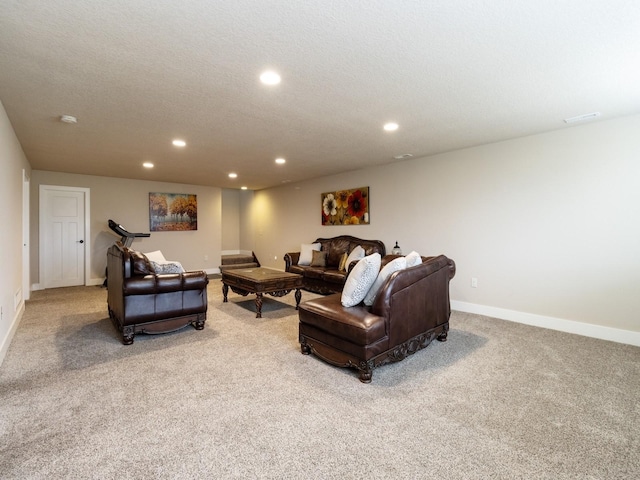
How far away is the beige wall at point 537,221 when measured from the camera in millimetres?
3436

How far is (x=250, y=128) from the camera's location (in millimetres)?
3732

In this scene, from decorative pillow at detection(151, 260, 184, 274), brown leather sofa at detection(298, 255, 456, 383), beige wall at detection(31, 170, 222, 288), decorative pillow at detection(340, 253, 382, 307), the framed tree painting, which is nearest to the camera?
brown leather sofa at detection(298, 255, 456, 383)

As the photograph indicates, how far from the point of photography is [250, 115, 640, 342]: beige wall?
11.3 ft

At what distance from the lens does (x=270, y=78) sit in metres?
2.52

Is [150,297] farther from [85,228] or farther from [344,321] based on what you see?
[85,228]

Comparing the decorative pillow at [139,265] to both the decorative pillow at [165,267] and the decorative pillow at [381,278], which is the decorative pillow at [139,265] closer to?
the decorative pillow at [165,267]

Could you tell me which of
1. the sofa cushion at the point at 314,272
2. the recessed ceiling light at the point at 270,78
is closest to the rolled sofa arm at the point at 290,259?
the sofa cushion at the point at 314,272

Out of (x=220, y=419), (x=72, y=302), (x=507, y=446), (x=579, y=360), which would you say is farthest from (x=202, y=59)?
(x=72, y=302)

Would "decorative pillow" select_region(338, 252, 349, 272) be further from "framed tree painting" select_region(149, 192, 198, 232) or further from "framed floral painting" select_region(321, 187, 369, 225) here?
"framed tree painting" select_region(149, 192, 198, 232)

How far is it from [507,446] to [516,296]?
2903 mm

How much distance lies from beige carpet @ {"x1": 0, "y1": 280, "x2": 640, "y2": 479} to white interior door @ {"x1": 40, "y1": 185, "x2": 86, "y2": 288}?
3.66 metres

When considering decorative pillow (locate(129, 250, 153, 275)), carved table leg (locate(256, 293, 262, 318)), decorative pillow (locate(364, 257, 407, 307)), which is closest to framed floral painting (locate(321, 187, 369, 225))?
carved table leg (locate(256, 293, 262, 318))

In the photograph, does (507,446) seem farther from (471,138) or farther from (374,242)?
(374,242)

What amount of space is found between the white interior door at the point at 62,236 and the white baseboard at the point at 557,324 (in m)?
7.33
